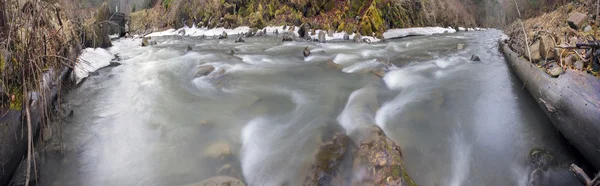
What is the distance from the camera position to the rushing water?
3279 mm

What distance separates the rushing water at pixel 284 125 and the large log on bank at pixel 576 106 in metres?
0.27

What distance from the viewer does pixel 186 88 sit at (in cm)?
607

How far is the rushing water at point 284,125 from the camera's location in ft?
10.8

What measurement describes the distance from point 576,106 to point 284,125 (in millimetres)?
3267

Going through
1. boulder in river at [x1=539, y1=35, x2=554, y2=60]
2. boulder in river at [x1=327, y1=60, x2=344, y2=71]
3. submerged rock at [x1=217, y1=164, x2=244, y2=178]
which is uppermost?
boulder in river at [x1=539, y1=35, x2=554, y2=60]

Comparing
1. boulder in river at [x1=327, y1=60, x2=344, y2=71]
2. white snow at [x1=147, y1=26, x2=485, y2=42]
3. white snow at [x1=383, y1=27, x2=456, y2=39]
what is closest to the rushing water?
boulder in river at [x1=327, y1=60, x2=344, y2=71]

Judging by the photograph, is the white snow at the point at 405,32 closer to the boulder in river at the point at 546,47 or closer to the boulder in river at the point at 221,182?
the boulder in river at the point at 546,47

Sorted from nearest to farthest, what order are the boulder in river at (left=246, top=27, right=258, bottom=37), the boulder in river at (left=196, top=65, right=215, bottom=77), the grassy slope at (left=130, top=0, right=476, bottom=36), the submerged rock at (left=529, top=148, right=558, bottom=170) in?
the submerged rock at (left=529, top=148, right=558, bottom=170)
the boulder in river at (left=196, top=65, right=215, bottom=77)
the grassy slope at (left=130, top=0, right=476, bottom=36)
the boulder in river at (left=246, top=27, right=258, bottom=37)

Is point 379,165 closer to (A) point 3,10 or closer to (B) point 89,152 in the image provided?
(B) point 89,152

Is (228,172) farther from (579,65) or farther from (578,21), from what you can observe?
(578,21)

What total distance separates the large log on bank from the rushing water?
27 centimetres

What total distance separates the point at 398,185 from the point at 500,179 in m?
1.27

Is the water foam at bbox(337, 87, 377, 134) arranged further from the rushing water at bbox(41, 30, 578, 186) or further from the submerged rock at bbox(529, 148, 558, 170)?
the submerged rock at bbox(529, 148, 558, 170)

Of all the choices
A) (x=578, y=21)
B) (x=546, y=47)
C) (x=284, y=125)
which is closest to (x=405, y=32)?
(x=578, y=21)
